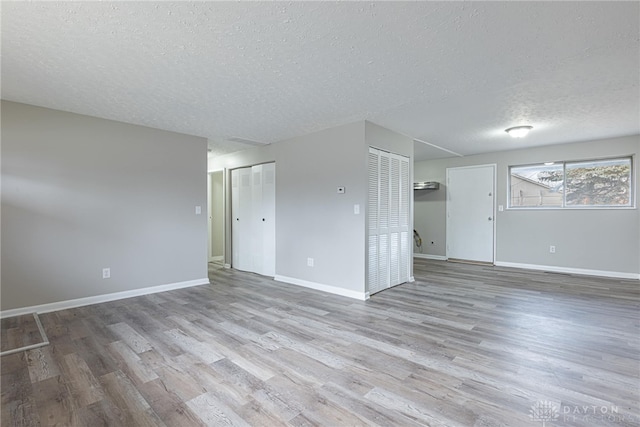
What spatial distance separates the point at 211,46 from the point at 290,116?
1.61 metres

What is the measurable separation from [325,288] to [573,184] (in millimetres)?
4879

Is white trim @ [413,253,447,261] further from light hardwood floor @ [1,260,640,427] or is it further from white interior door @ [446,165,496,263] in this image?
light hardwood floor @ [1,260,640,427]

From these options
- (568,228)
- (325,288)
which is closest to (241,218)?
(325,288)

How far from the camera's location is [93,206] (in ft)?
12.3

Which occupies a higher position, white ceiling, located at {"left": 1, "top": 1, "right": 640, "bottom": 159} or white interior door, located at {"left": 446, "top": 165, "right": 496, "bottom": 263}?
white ceiling, located at {"left": 1, "top": 1, "right": 640, "bottom": 159}

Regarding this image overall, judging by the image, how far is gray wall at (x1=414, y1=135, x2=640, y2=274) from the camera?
4.88 metres

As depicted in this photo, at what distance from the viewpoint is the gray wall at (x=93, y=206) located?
3260 mm

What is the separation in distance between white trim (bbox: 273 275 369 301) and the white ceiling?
227 centimetres

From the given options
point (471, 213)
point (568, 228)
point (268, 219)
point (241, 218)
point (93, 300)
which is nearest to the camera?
point (93, 300)

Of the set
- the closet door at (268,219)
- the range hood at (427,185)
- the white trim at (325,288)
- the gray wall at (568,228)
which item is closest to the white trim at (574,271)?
the gray wall at (568,228)

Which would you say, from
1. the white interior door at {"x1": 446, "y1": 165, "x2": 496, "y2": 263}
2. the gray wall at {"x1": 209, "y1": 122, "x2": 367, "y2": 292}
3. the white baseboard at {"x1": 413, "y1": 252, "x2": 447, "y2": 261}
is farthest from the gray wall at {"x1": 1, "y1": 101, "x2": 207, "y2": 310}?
the white interior door at {"x1": 446, "y1": 165, "x2": 496, "y2": 263}

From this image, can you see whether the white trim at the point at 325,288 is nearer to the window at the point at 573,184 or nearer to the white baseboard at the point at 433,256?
the white baseboard at the point at 433,256

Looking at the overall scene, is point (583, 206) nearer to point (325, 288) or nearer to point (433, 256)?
point (433, 256)

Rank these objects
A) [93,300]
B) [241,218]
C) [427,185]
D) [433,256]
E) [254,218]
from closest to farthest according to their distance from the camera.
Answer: [93,300] < [254,218] < [241,218] < [427,185] < [433,256]
